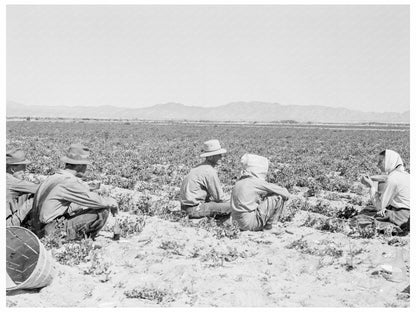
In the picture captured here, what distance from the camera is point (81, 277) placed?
196 inches

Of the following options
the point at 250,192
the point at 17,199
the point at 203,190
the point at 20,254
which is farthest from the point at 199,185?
the point at 20,254

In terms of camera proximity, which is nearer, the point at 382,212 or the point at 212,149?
the point at 382,212

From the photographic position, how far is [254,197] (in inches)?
261

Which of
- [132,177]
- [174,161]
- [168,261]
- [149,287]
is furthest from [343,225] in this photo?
[174,161]

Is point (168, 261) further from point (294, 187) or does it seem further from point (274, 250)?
point (294, 187)

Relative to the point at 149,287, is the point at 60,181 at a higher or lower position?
higher

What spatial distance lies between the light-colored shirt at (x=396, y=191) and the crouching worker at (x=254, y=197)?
136 centimetres

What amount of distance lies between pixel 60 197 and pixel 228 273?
2.22m

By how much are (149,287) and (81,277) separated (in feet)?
2.52

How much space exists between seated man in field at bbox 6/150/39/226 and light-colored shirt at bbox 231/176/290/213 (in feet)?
8.94

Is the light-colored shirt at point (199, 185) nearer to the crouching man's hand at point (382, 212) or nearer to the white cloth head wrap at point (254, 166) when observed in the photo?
the white cloth head wrap at point (254, 166)

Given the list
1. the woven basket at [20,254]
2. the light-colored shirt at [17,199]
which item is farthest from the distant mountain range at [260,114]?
the woven basket at [20,254]

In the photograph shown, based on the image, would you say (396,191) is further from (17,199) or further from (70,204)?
(17,199)

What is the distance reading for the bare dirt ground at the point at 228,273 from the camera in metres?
4.53
